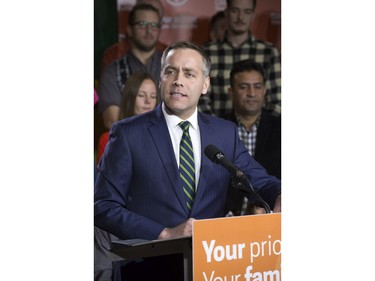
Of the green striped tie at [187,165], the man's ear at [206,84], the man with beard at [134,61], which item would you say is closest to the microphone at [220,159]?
the green striped tie at [187,165]

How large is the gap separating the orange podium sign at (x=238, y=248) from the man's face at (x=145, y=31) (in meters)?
1.19

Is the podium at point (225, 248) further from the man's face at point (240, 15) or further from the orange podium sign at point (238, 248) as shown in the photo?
the man's face at point (240, 15)

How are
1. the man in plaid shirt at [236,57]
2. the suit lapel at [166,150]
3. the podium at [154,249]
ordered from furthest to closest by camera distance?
the man in plaid shirt at [236,57], the suit lapel at [166,150], the podium at [154,249]

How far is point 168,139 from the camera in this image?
14.4ft

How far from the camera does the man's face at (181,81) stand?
4367mm

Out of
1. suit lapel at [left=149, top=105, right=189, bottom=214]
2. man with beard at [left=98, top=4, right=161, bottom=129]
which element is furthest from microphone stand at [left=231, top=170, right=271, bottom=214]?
man with beard at [left=98, top=4, right=161, bottom=129]

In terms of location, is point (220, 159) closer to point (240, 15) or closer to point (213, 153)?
point (213, 153)

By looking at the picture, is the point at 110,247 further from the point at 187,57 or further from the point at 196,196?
the point at 187,57

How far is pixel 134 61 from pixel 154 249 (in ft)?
3.94

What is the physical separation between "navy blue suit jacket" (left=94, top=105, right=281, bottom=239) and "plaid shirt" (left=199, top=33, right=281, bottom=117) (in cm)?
23

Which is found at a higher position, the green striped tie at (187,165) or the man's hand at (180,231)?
the green striped tie at (187,165)

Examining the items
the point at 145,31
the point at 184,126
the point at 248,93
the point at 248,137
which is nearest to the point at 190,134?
the point at 184,126

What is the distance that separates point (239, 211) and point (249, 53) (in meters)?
1.10

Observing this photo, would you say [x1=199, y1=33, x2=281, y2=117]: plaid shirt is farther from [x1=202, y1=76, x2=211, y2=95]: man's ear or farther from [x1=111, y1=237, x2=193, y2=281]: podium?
[x1=111, y1=237, x2=193, y2=281]: podium
